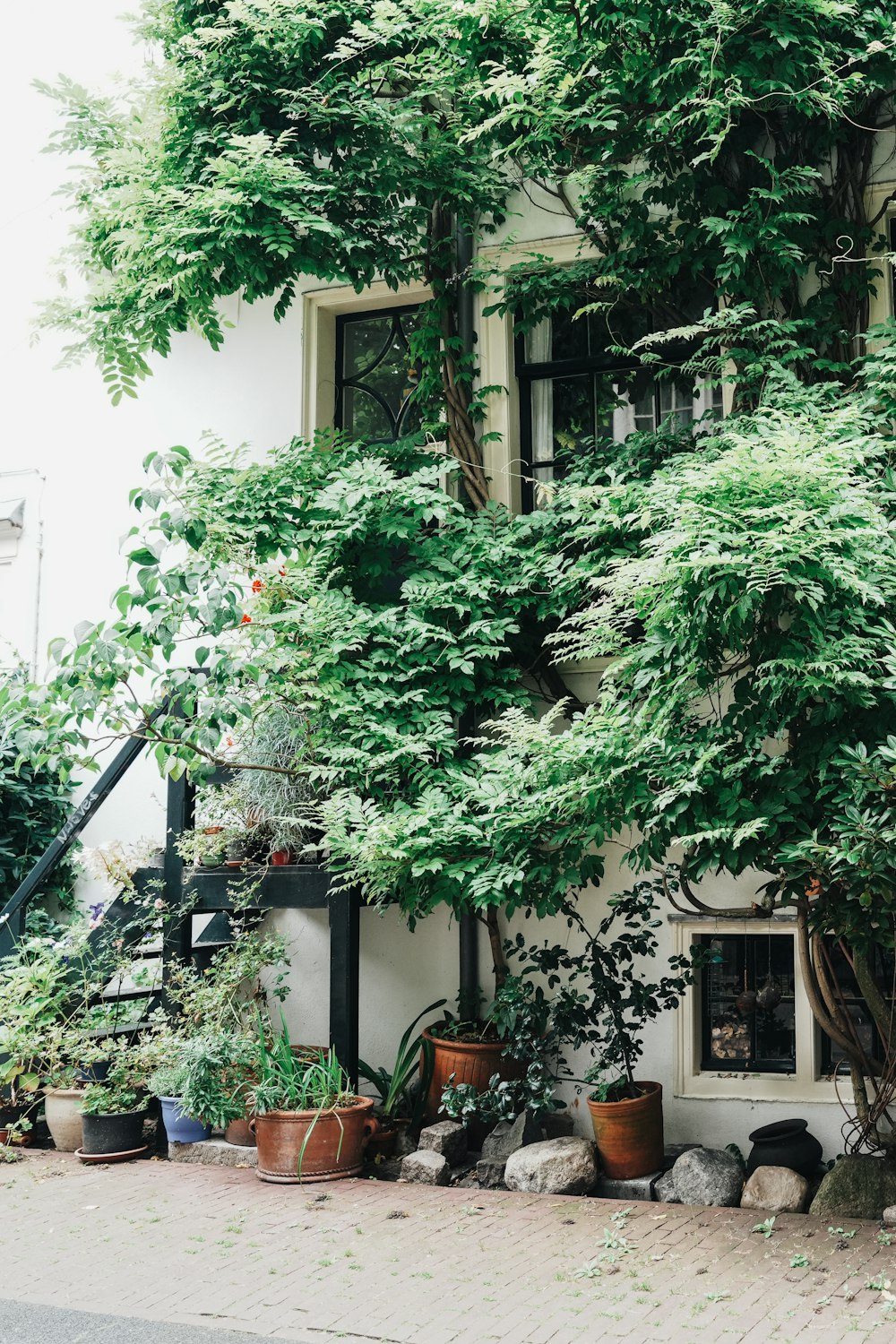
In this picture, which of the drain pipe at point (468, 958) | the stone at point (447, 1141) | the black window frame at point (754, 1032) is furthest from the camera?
the drain pipe at point (468, 958)

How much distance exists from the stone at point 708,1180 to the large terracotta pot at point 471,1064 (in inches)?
48.1

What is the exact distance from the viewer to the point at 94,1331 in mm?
4551

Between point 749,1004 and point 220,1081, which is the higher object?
point 749,1004

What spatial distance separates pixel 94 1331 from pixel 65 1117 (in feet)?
10.2

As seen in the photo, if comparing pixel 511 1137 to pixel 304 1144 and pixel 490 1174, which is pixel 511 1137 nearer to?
pixel 490 1174

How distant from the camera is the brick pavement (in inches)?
178

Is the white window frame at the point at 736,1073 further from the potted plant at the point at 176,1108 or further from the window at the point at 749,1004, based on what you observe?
the potted plant at the point at 176,1108

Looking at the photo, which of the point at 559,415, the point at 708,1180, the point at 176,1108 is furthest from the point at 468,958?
the point at 559,415

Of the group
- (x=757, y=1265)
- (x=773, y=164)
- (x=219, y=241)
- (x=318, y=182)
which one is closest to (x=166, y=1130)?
(x=757, y=1265)

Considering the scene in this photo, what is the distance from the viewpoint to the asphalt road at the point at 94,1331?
4441 mm

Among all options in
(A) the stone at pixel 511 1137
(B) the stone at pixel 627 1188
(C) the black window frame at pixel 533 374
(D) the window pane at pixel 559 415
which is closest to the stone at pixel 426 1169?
(A) the stone at pixel 511 1137

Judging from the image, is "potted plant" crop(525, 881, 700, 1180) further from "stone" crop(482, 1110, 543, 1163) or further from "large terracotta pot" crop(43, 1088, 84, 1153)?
"large terracotta pot" crop(43, 1088, 84, 1153)

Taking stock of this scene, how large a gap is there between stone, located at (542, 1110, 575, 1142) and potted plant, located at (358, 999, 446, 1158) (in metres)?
0.73

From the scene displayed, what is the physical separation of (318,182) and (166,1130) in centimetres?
569
